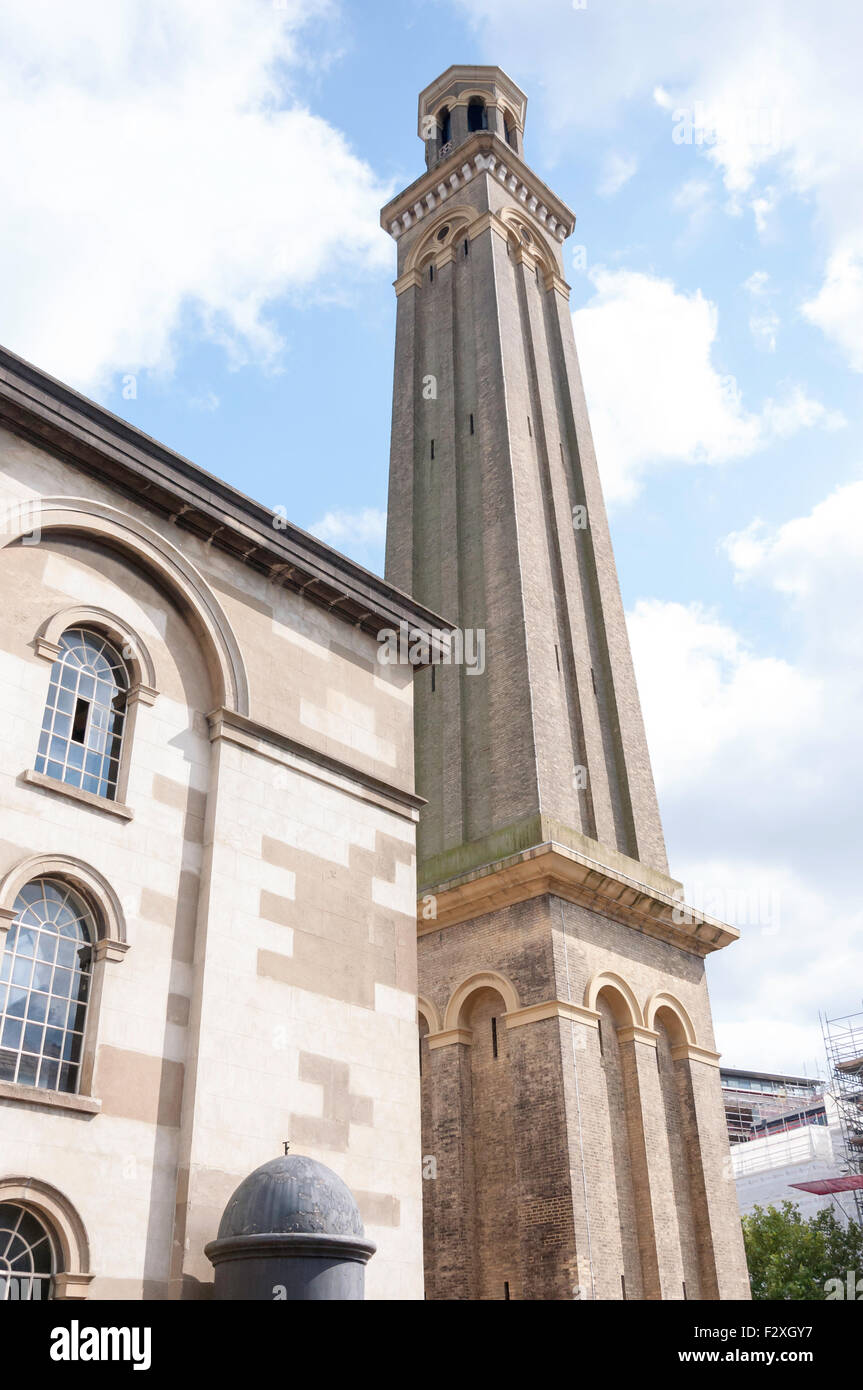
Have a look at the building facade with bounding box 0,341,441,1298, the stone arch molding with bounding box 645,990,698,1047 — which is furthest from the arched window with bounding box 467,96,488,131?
the stone arch molding with bounding box 645,990,698,1047

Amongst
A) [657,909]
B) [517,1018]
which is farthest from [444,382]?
[517,1018]

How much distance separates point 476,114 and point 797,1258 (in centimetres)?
4954

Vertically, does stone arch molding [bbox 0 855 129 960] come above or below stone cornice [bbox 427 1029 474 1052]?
below

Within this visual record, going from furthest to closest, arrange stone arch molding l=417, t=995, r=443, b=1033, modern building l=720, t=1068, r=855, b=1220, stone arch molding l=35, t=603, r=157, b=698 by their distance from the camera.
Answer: modern building l=720, t=1068, r=855, b=1220 → stone arch molding l=417, t=995, r=443, b=1033 → stone arch molding l=35, t=603, r=157, b=698

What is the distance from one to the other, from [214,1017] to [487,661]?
17119 millimetres

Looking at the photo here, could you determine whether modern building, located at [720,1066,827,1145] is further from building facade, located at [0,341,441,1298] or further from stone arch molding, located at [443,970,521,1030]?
building facade, located at [0,341,441,1298]

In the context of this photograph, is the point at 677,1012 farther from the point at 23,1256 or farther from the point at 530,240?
the point at 530,240

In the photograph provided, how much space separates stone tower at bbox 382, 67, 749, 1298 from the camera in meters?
22.6

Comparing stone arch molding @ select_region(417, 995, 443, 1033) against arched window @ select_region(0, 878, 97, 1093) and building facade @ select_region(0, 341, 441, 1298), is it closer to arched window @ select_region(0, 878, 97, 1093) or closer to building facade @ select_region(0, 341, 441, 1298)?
building facade @ select_region(0, 341, 441, 1298)

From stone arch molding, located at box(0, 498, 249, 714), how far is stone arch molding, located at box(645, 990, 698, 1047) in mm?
14088

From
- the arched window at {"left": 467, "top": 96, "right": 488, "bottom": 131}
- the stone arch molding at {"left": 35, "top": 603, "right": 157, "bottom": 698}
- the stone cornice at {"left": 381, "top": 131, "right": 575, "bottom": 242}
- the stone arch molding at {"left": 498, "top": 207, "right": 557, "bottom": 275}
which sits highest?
the arched window at {"left": 467, "top": 96, "right": 488, "bottom": 131}

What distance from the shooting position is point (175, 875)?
14953 millimetres

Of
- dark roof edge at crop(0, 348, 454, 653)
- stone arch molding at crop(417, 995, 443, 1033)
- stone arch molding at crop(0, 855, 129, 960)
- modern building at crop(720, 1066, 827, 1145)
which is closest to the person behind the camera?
stone arch molding at crop(0, 855, 129, 960)

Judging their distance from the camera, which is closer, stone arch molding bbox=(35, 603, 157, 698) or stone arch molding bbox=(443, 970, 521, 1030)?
stone arch molding bbox=(35, 603, 157, 698)
